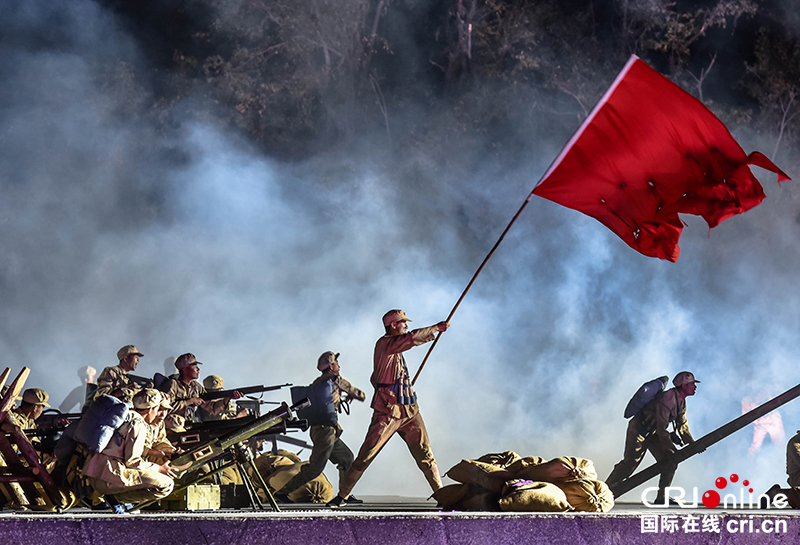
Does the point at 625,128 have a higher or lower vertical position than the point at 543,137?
lower

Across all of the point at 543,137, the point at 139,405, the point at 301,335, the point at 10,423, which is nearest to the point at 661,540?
the point at 139,405

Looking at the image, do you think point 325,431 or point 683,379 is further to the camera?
point 683,379

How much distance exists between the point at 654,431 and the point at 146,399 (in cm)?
499

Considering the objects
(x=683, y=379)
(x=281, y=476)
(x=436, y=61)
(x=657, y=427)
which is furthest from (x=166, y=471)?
(x=436, y=61)

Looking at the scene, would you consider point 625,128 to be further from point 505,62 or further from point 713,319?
Answer: point 505,62

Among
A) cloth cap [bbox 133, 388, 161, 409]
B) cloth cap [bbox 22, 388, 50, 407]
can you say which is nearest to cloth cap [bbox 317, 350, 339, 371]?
cloth cap [bbox 22, 388, 50, 407]

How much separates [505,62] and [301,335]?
22.6ft

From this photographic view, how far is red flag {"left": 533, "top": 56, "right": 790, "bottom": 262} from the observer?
491 centimetres

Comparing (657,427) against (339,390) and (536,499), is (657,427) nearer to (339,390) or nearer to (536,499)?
(339,390)

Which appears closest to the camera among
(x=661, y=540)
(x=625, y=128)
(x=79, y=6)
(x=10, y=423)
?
(x=661, y=540)

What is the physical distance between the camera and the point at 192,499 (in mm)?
5047

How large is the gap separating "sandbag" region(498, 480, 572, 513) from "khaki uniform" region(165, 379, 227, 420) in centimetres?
359

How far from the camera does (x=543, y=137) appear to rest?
54.6 feet

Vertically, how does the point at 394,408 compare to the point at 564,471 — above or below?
above
